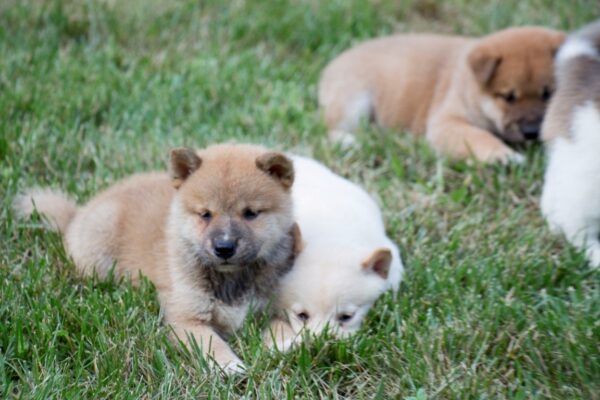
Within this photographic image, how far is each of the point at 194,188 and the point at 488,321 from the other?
1.47 meters

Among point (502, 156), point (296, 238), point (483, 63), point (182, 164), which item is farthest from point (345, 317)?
point (483, 63)

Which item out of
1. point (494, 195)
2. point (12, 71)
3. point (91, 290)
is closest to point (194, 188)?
point (91, 290)

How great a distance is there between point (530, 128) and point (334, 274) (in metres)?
2.48

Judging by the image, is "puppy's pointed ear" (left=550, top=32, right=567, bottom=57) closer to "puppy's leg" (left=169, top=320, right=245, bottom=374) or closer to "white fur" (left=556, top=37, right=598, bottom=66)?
"white fur" (left=556, top=37, right=598, bottom=66)

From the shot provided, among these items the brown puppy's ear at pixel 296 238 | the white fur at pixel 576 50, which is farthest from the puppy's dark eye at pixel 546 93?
the brown puppy's ear at pixel 296 238

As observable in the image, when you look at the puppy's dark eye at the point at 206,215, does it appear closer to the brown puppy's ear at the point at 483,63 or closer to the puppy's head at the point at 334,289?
the puppy's head at the point at 334,289

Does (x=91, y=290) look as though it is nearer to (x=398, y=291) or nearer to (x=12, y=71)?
(x=398, y=291)

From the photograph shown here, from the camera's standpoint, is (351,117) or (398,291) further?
(351,117)

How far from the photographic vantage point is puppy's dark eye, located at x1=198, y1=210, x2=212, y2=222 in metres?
4.33

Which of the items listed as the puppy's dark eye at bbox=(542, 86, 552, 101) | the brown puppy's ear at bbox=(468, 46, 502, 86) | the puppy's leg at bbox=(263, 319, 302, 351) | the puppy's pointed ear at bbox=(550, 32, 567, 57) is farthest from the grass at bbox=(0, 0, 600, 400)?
the puppy's pointed ear at bbox=(550, 32, 567, 57)

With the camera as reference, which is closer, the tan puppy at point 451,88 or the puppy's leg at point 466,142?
the puppy's leg at point 466,142

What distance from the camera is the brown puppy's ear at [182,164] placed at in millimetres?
4387

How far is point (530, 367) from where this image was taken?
394 centimetres

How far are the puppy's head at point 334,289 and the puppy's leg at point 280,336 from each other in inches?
2.3
